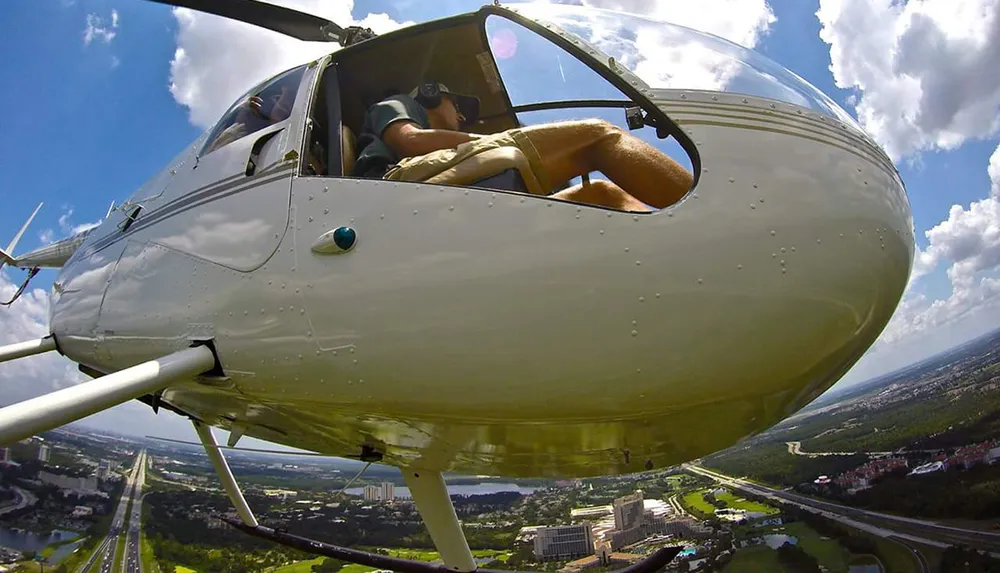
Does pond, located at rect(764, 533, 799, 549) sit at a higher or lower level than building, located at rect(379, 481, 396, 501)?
lower

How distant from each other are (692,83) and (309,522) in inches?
1359

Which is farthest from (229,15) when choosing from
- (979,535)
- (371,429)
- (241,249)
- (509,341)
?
(979,535)

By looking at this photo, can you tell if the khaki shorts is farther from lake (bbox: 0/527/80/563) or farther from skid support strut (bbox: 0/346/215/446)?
lake (bbox: 0/527/80/563)

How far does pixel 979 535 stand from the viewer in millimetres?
22875

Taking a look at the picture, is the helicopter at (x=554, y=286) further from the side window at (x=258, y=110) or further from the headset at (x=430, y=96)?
the headset at (x=430, y=96)

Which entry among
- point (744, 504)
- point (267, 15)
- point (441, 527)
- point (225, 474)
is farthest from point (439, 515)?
point (744, 504)

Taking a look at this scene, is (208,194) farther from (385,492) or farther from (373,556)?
(385,492)

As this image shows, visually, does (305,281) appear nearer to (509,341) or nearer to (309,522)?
(509,341)

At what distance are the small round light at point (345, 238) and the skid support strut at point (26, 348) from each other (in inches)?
116

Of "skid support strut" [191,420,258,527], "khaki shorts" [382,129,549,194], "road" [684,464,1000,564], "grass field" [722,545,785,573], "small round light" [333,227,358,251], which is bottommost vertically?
"grass field" [722,545,785,573]

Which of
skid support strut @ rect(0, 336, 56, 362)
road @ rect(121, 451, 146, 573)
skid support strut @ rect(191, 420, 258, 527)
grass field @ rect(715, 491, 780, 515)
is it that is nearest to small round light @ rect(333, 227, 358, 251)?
skid support strut @ rect(0, 336, 56, 362)

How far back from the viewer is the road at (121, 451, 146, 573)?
29.6m

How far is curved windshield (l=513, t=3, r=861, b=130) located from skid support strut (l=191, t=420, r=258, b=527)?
12.9ft

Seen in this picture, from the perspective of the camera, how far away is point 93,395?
157 cm
